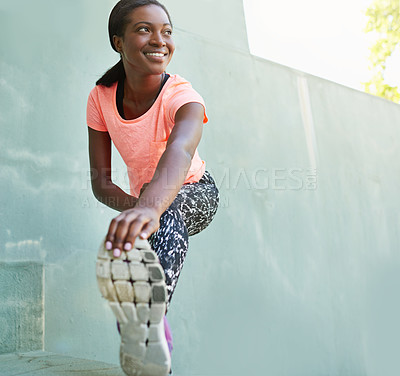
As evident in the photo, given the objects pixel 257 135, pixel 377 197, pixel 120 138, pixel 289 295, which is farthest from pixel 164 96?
pixel 377 197

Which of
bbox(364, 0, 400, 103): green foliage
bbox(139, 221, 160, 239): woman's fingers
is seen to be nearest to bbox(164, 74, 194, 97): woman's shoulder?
bbox(139, 221, 160, 239): woman's fingers

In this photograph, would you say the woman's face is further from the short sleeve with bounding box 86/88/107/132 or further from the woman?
the short sleeve with bounding box 86/88/107/132

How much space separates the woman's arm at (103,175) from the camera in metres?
1.61

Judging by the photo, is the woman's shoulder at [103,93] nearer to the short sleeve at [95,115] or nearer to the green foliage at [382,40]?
the short sleeve at [95,115]

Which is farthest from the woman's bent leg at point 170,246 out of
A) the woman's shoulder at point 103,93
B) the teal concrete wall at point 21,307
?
the teal concrete wall at point 21,307

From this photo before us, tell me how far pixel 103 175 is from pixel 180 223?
1.71 feet

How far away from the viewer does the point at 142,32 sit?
1528mm

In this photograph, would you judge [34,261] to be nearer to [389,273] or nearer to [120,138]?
[120,138]

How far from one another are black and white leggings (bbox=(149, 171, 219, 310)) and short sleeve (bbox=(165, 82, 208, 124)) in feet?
0.73

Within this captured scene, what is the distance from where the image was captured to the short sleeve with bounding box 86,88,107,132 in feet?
5.47

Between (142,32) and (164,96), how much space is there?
8.1 inches

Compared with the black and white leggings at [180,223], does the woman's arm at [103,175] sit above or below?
above

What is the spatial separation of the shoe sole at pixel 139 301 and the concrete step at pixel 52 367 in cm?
45

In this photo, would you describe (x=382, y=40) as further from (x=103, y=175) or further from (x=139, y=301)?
(x=139, y=301)
